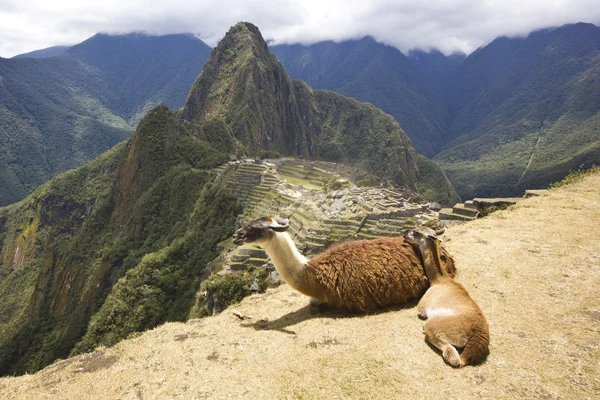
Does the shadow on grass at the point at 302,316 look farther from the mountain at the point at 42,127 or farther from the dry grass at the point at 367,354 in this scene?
the mountain at the point at 42,127

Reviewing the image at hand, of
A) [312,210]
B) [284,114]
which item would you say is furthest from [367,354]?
[284,114]

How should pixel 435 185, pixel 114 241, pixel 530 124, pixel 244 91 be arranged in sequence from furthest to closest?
pixel 530 124, pixel 435 185, pixel 244 91, pixel 114 241

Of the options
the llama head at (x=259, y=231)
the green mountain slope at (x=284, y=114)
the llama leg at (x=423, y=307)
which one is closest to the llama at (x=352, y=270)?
the llama head at (x=259, y=231)

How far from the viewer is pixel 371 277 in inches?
160

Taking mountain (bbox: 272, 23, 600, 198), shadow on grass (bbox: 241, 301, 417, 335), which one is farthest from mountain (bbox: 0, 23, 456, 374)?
mountain (bbox: 272, 23, 600, 198)

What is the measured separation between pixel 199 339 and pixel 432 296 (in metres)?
2.88

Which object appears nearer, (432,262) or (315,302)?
(432,262)

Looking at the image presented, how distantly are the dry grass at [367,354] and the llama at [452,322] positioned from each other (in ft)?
0.34

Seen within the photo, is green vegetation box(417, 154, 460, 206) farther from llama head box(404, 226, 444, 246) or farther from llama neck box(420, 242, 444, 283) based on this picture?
llama neck box(420, 242, 444, 283)

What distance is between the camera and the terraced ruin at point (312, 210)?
15922 millimetres

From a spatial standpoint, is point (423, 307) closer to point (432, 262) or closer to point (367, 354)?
point (432, 262)

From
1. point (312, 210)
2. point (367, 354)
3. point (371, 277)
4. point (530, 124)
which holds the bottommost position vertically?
point (312, 210)

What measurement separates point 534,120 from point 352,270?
146157 mm

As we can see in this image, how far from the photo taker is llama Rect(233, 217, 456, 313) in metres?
4.07
